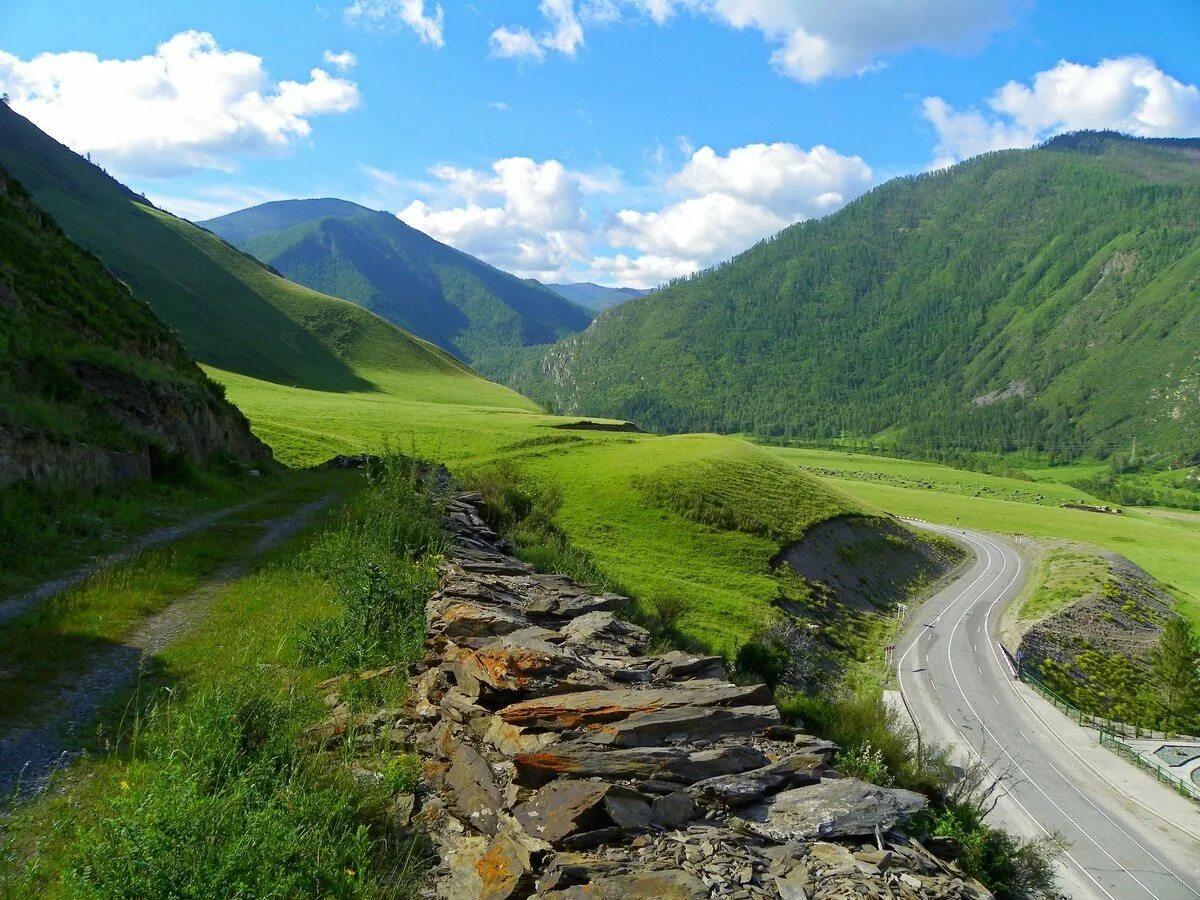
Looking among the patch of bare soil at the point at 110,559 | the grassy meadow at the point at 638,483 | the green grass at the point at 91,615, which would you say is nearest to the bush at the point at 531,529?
the grassy meadow at the point at 638,483

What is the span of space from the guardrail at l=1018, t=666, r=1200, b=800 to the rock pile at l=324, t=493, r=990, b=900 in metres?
42.8

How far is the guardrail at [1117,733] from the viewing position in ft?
124

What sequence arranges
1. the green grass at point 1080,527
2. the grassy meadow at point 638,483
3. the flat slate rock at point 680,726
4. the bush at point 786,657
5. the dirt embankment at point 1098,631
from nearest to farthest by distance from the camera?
1. the flat slate rock at point 680,726
2. the bush at point 786,657
3. the grassy meadow at point 638,483
4. the dirt embankment at point 1098,631
5. the green grass at point 1080,527

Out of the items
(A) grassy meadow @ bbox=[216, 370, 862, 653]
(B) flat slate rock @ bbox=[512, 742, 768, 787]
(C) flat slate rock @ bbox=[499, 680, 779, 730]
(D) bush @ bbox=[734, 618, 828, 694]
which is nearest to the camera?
(B) flat slate rock @ bbox=[512, 742, 768, 787]

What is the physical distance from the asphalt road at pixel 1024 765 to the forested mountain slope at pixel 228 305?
10166 centimetres

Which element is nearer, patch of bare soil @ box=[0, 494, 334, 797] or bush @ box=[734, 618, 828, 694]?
patch of bare soil @ box=[0, 494, 334, 797]

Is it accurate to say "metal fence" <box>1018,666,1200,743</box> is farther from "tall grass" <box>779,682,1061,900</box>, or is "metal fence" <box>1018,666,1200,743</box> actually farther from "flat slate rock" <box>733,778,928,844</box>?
"flat slate rock" <box>733,778,928,844</box>

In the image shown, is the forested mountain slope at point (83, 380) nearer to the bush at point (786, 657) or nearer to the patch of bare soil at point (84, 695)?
the patch of bare soil at point (84, 695)

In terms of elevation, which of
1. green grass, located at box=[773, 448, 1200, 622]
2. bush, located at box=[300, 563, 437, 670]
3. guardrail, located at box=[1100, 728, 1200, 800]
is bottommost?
guardrail, located at box=[1100, 728, 1200, 800]

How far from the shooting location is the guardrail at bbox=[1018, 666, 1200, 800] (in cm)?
3766

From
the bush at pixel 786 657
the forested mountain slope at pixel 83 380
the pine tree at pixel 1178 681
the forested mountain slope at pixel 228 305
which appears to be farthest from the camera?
the forested mountain slope at pixel 228 305

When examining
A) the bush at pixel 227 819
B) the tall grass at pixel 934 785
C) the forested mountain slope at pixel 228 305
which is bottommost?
the tall grass at pixel 934 785

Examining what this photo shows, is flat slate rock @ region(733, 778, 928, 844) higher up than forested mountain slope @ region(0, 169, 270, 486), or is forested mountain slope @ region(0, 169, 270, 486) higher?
forested mountain slope @ region(0, 169, 270, 486)

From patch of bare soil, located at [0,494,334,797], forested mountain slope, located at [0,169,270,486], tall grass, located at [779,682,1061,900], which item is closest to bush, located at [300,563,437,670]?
patch of bare soil, located at [0,494,334,797]
